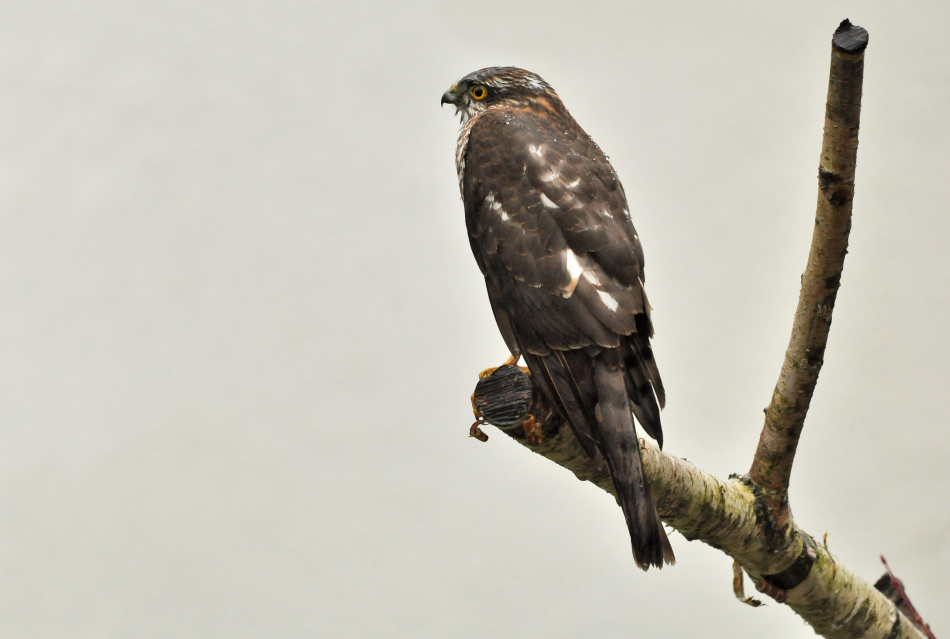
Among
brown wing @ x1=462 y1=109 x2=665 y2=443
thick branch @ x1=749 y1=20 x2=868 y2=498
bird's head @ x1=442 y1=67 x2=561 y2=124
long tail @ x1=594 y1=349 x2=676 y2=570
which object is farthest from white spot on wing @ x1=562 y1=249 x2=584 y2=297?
bird's head @ x1=442 y1=67 x2=561 y2=124

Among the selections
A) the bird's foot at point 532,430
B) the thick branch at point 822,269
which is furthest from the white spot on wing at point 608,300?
the thick branch at point 822,269

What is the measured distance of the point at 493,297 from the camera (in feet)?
5.92

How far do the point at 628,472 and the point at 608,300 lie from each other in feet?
1.14

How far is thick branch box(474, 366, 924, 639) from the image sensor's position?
1629 millimetres

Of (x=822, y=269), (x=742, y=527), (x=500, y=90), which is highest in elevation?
(x=500, y=90)

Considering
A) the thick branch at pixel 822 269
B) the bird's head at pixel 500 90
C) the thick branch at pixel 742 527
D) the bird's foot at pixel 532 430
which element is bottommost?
the thick branch at pixel 742 527

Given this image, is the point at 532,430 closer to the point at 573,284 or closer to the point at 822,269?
the point at 573,284

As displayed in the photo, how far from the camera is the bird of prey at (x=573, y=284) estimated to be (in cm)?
157

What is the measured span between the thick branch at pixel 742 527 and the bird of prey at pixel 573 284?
79mm

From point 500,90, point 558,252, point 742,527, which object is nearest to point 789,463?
point 742,527

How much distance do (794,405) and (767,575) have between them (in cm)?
48

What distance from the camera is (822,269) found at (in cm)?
162

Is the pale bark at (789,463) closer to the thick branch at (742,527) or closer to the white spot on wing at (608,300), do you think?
the thick branch at (742,527)

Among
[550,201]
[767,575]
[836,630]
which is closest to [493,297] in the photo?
[550,201]
